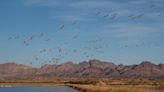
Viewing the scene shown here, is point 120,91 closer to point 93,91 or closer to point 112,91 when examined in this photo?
point 112,91

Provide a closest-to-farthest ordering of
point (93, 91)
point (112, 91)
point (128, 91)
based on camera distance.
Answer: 1. point (128, 91)
2. point (112, 91)
3. point (93, 91)

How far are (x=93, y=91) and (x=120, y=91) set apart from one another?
1169 cm

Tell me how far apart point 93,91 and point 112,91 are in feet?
29.5

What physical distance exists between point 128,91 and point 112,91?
5183 millimetres

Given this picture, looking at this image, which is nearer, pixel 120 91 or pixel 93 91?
pixel 120 91

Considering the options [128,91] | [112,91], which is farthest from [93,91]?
[128,91]

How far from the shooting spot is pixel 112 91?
5497cm

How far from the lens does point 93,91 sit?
63.5 meters

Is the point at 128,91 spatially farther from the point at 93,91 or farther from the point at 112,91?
the point at 93,91

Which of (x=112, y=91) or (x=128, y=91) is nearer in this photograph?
(x=128, y=91)

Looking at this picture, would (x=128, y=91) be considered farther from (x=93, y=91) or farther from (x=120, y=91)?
(x=93, y=91)

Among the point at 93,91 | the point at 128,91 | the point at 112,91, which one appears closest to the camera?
the point at 128,91

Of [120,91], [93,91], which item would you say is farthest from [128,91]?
[93,91]

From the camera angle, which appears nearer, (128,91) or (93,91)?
(128,91)
